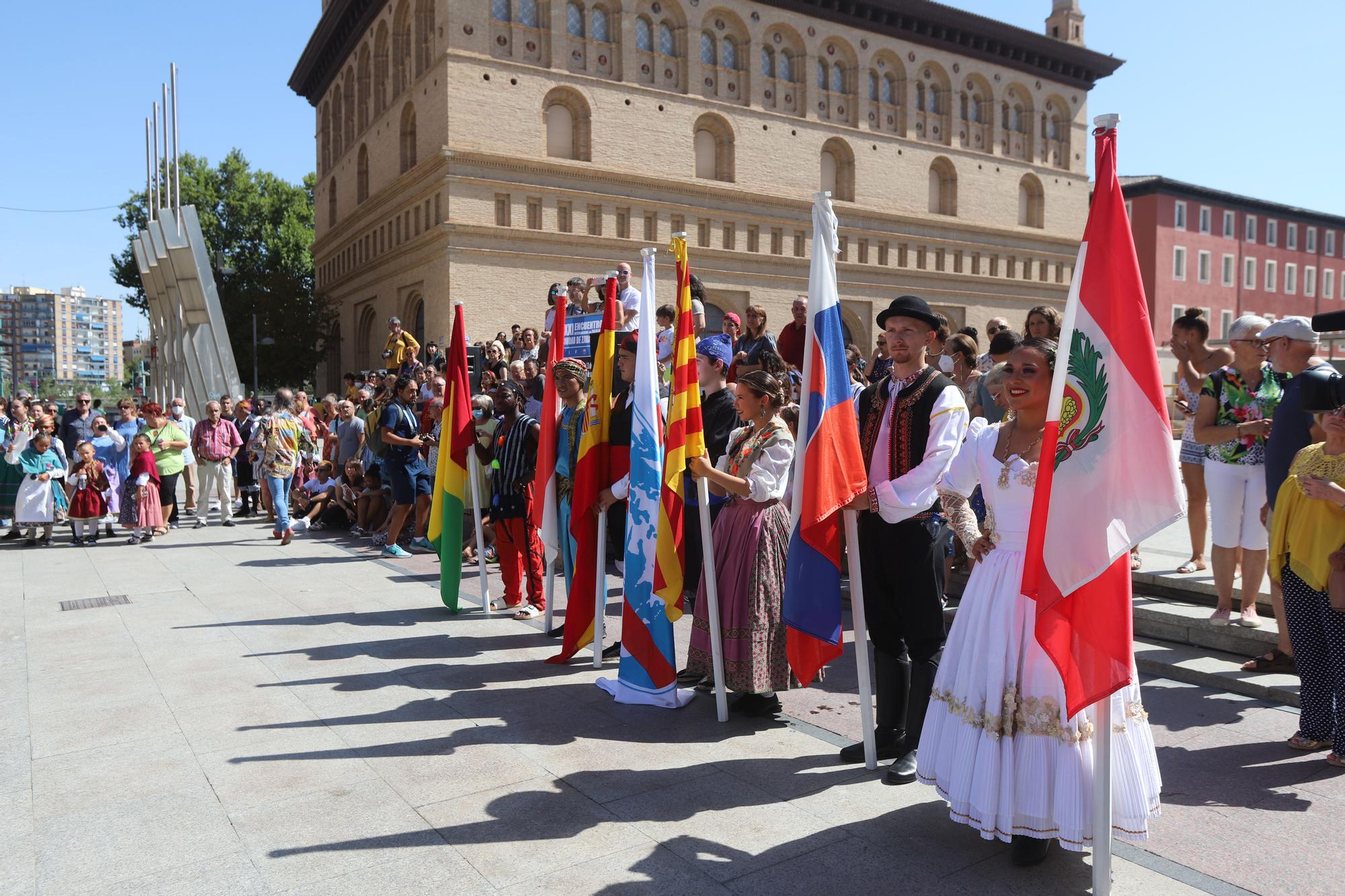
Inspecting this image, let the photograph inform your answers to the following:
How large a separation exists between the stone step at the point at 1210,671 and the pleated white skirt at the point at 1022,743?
8.90ft

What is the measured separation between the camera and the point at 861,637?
4.55m

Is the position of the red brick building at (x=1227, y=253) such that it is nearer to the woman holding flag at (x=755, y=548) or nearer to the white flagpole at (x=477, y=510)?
the white flagpole at (x=477, y=510)

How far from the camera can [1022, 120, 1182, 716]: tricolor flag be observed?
3207 mm

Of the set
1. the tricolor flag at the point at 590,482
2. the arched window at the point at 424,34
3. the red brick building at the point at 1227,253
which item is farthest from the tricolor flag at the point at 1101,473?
the red brick building at the point at 1227,253

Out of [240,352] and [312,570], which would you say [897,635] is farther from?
[240,352]

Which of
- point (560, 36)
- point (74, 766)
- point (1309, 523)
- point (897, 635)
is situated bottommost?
point (74, 766)

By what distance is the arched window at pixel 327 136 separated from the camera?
47.6m

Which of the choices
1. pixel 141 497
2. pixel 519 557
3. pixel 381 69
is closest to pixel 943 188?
pixel 381 69

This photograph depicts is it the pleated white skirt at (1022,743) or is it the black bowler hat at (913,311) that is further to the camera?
the black bowler hat at (913,311)

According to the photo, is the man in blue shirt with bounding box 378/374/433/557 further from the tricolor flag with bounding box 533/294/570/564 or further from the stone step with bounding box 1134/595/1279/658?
the stone step with bounding box 1134/595/1279/658

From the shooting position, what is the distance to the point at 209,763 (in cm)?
478

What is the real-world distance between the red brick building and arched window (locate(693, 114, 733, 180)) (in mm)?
25322

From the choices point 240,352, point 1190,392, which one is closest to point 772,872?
point 1190,392

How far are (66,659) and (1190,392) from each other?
28.9 ft
